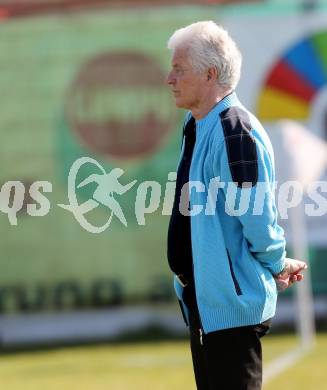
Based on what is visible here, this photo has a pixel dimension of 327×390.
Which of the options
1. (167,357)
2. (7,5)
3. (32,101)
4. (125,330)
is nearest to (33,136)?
(32,101)

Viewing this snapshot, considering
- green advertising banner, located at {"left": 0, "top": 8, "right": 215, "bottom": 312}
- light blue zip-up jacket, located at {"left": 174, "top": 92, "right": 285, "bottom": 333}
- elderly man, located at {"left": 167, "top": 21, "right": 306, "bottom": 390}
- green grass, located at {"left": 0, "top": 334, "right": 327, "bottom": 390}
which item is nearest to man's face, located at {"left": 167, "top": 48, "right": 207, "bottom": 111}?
elderly man, located at {"left": 167, "top": 21, "right": 306, "bottom": 390}

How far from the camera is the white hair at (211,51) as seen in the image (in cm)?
448

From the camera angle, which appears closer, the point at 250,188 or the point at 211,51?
the point at 250,188

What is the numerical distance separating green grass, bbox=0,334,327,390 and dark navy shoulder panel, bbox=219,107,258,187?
4.71 metres

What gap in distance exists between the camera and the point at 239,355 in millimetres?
4430

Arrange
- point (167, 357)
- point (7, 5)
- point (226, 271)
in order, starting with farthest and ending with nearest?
point (7, 5), point (167, 357), point (226, 271)

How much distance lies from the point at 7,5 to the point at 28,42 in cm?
43

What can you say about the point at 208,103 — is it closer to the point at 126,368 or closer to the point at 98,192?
the point at 126,368

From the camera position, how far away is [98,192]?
1219 cm

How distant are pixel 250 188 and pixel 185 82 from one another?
1.60 ft

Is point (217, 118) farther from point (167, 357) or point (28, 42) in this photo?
point (28, 42)

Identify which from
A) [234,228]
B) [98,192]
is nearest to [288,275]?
[234,228]

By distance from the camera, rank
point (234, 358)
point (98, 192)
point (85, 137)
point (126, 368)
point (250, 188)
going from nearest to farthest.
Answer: point (250, 188), point (234, 358), point (126, 368), point (98, 192), point (85, 137)

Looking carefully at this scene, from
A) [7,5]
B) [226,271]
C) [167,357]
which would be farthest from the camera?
[7,5]
